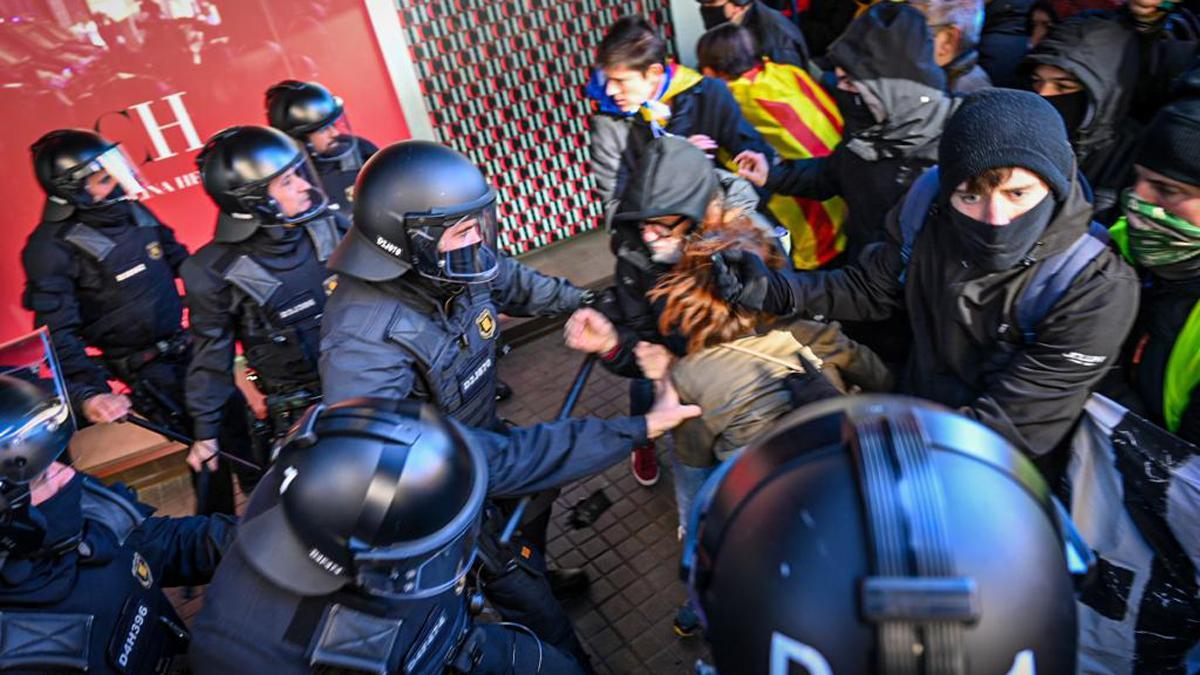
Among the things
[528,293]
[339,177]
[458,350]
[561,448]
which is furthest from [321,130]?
[561,448]

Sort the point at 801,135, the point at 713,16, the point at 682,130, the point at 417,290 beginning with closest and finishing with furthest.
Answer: the point at 417,290, the point at 682,130, the point at 801,135, the point at 713,16

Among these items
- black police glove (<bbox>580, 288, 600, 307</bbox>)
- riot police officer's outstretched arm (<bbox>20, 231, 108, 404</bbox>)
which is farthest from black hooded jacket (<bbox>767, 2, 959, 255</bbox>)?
riot police officer's outstretched arm (<bbox>20, 231, 108, 404</bbox>)

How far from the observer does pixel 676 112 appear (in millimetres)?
3984

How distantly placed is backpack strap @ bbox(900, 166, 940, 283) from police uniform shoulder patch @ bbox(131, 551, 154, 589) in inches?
104

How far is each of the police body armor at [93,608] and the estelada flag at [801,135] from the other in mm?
3488

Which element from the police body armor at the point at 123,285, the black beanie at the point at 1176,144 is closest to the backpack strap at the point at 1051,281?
the black beanie at the point at 1176,144

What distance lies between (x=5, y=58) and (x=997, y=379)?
5951 mm

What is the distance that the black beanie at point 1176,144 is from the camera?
74.0 inches

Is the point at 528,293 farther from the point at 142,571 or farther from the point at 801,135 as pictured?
the point at 801,135

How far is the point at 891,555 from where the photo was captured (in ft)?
3.28

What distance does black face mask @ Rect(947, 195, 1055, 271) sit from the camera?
6.20 ft

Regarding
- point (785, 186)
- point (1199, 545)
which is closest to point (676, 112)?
point (785, 186)

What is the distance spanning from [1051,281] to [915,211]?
55 cm

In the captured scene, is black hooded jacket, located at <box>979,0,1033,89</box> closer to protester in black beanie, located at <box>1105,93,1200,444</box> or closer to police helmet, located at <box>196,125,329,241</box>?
protester in black beanie, located at <box>1105,93,1200,444</box>
